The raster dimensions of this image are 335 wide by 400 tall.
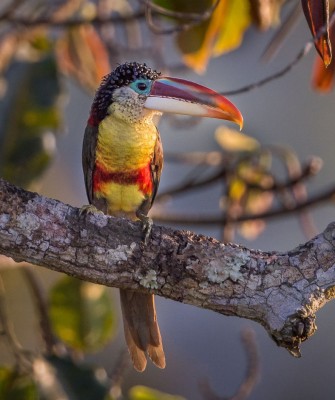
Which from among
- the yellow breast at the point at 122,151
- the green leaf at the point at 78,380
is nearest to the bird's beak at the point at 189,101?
the yellow breast at the point at 122,151

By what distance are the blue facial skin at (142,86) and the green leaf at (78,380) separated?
90 cm

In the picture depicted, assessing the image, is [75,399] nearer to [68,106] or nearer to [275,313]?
[275,313]

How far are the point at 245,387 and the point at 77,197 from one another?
260cm

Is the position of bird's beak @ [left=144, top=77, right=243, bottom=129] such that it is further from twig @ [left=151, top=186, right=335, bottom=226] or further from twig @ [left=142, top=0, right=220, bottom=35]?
twig @ [left=151, top=186, right=335, bottom=226]

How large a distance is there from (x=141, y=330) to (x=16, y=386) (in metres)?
0.42

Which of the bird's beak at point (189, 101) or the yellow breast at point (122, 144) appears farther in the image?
the yellow breast at point (122, 144)

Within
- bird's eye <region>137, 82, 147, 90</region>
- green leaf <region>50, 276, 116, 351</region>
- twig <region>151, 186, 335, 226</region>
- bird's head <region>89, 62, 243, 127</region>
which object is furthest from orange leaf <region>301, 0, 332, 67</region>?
green leaf <region>50, 276, 116, 351</region>

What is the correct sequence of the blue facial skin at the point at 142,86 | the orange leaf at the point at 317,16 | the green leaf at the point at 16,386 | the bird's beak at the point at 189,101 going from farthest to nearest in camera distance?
1. the blue facial skin at the point at 142,86
2. the green leaf at the point at 16,386
3. the bird's beak at the point at 189,101
4. the orange leaf at the point at 317,16

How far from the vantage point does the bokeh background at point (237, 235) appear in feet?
19.5

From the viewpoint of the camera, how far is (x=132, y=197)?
334 centimetres

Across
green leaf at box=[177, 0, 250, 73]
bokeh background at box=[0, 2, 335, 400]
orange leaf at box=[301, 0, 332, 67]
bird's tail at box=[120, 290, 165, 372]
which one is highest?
orange leaf at box=[301, 0, 332, 67]

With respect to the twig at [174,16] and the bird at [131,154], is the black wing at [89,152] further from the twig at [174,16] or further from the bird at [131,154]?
the twig at [174,16]

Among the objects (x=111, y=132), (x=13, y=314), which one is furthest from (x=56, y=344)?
(x=13, y=314)

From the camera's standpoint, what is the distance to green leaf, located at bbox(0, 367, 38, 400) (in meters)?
3.03
